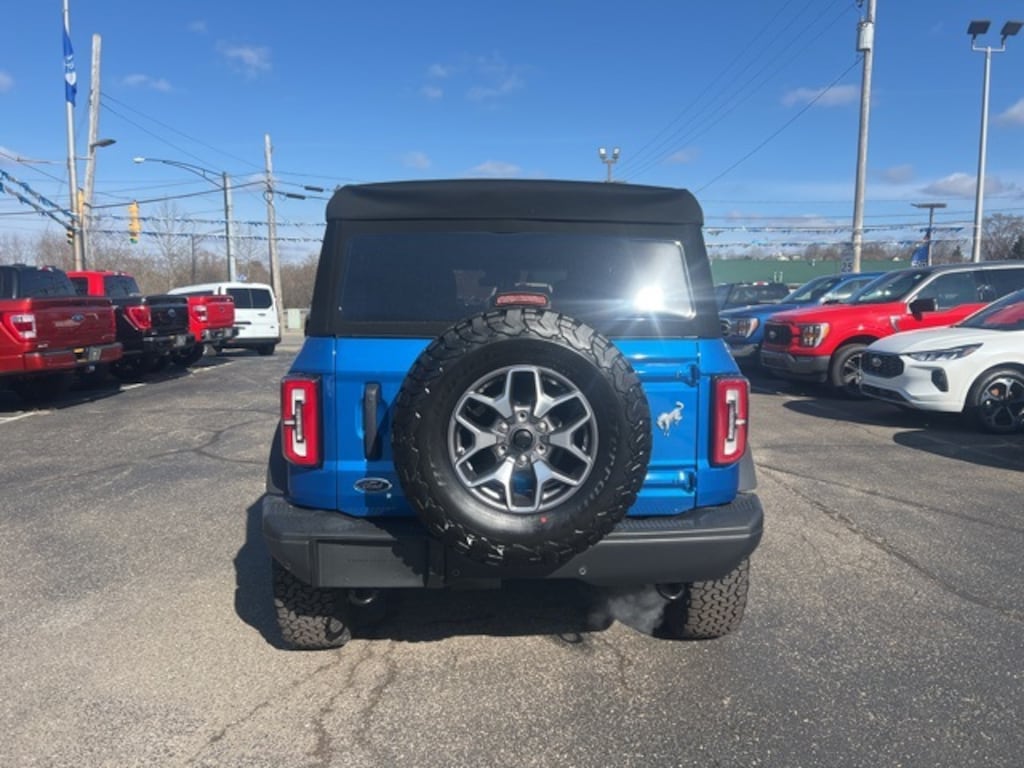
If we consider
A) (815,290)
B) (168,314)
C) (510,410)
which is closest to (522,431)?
(510,410)

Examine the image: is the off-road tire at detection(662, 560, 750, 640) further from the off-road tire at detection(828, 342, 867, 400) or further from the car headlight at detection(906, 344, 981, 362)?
the off-road tire at detection(828, 342, 867, 400)

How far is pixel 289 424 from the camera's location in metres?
3.12

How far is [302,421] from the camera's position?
3.13 metres

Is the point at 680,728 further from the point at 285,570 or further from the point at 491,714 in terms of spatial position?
the point at 285,570

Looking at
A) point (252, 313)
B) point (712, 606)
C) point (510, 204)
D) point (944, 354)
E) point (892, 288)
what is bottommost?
point (712, 606)

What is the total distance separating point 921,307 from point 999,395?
2.48 m

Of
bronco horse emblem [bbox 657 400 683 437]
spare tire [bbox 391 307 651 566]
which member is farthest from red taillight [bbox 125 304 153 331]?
bronco horse emblem [bbox 657 400 683 437]

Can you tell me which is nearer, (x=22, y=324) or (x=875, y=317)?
(x=22, y=324)

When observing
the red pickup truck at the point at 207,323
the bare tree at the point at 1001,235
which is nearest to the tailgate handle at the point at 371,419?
the red pickup truck at the point at 207,323

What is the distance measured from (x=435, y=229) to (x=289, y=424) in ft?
3.38

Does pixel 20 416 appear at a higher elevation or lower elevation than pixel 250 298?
lower

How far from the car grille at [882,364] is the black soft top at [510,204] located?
21.0 ft

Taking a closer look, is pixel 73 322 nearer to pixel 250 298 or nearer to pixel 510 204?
pixel 510 204

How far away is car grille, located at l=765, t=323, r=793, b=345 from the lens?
36.7ft
